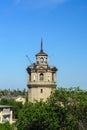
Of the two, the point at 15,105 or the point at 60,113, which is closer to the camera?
the point at 60,113

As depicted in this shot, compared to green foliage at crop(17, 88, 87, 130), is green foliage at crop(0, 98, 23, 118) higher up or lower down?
higher up

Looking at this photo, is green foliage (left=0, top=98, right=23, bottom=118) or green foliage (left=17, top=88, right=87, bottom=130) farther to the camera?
A: green foliage (left=0, top=98, right=23, bottom=118)

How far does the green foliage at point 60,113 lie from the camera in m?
57.9

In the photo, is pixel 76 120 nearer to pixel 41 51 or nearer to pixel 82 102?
pixel 82 102

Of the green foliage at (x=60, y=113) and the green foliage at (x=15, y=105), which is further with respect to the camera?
the green foliage at (x=15, y=105)

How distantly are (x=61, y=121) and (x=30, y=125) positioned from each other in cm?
420

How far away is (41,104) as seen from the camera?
62.4 meters

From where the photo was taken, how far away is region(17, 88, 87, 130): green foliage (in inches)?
2279

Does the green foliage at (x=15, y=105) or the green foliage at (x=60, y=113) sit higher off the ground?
the green foliage at (x=15, y=105)

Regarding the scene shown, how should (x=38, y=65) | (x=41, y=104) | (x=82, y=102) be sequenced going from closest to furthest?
(x=82, y=102) < (x=41, y=104) < (x=38, y=65)

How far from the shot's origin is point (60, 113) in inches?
2335

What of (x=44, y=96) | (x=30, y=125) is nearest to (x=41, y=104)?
(x=30, y=125)

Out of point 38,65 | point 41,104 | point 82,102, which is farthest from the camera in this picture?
point 38,65

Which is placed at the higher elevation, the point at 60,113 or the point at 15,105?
the point at 15,105
